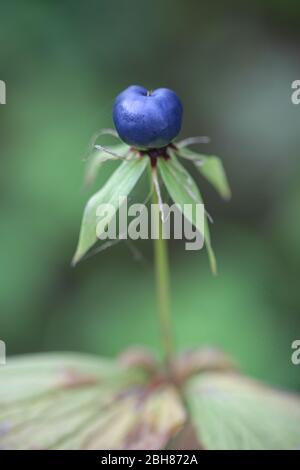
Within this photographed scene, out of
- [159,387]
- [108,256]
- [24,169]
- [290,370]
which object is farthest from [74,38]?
[159,387]

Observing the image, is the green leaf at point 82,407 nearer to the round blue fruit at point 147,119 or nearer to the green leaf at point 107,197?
the green leaf at point 107,197

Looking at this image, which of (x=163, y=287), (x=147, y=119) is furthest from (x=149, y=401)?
(x=147, y=119)

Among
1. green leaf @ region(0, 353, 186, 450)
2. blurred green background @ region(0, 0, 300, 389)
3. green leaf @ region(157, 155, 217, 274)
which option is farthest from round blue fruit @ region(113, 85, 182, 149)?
blurred green background @ region(0, 0, 300, 389)

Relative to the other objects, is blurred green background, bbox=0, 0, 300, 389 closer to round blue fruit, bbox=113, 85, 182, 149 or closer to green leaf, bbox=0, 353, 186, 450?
green leaf, bbox=0, 353, 186, 450

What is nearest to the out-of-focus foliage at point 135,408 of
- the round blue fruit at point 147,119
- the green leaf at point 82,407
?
the green leaf at point 82,407

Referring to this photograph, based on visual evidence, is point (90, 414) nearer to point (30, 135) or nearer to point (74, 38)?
point (30, 135)

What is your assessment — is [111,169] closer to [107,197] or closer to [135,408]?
[135,408]

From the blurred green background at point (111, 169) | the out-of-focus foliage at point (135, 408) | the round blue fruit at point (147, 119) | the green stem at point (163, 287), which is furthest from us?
the blurred green background at point (111, 169)
